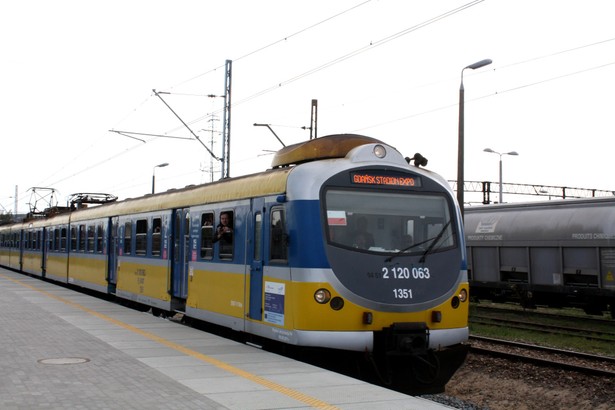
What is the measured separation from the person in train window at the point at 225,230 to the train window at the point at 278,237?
5.18 ft

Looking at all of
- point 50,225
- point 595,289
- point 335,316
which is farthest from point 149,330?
point 50,225

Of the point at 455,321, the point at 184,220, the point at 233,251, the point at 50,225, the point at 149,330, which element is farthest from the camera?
the point at 50,225

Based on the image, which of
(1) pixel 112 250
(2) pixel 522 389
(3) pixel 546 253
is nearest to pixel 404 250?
(2) pixel 522 389

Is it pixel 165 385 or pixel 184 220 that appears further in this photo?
pixel 184 220

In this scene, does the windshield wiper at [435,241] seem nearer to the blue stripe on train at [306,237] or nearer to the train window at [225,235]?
the blue stripe on train at [306,237]

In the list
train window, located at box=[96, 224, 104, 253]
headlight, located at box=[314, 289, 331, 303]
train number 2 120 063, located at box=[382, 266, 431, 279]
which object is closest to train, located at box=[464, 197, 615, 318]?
train number 2 120 063, located at box=[382, 266, 431, 279]

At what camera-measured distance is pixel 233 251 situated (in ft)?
36.9

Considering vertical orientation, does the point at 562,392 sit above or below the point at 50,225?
below

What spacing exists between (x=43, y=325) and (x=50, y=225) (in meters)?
17.6

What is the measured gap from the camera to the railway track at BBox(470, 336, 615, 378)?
11.6 meters

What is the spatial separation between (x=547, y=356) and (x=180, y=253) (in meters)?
7.16

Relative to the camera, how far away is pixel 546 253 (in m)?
21.4

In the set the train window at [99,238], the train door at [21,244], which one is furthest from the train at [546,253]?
the train door at [21,244]

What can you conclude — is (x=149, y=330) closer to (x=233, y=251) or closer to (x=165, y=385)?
(x=233, y=251)
